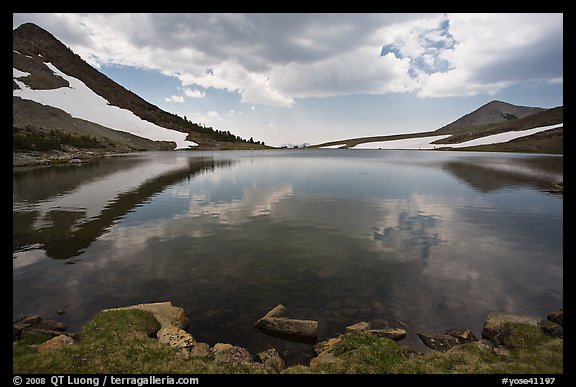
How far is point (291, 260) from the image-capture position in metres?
20.8

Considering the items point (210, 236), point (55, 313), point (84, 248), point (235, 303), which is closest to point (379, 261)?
point (235, 303)

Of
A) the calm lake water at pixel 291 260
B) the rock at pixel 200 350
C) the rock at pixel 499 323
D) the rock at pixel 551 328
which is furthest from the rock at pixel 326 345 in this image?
the rock at pixel 551 328

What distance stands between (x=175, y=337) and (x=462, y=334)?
12.9 meters

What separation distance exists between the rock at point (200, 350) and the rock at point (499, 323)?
12.5 m

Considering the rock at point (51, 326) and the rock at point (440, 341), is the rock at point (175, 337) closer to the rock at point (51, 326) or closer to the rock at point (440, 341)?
the rock at point (51, 326)

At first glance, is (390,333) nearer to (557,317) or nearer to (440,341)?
(440,341)

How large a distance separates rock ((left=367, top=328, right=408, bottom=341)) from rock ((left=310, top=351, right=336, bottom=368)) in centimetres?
239

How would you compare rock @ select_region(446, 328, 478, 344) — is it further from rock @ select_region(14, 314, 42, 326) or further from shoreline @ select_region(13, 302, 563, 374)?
rock @ select_region(14, 314, 42, 326)

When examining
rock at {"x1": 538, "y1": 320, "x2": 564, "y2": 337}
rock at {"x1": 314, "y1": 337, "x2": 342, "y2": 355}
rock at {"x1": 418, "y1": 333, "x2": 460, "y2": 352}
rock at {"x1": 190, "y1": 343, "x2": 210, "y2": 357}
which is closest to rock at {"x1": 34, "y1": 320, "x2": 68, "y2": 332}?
rock at {"x1": 190, "y1": 343, "x2": 210, "y2": 357}

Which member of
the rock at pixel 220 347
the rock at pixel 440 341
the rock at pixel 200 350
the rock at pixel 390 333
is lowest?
the rock at pixel 440 341

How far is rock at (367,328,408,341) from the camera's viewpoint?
12539mm

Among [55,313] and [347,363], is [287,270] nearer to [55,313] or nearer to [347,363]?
[347,363]

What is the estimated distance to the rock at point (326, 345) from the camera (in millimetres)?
11889
